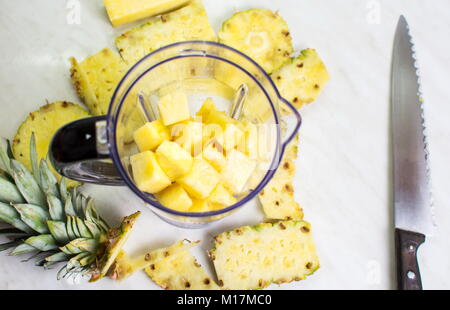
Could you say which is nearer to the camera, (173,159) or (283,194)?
(173,159)

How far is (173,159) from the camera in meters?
0.86

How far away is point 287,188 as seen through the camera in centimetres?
111

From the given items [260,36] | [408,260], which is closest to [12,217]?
[260,36]

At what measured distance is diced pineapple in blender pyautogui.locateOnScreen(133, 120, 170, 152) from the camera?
90 centimetres

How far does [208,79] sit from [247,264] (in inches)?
17.8

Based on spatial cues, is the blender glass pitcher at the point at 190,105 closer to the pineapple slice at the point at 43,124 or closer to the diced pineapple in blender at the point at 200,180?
the diced pineapple in blender at the point at 200,180

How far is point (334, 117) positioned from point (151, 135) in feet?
1.73

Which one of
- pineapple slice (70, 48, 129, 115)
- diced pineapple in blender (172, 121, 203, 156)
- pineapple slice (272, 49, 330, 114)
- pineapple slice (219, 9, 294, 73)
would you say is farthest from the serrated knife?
pineapple slice (70, 48, 129, 115)

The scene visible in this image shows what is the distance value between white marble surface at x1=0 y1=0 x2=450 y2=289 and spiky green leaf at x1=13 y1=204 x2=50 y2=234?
171 millimetres

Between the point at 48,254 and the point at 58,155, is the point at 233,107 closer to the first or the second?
the point at 58,155

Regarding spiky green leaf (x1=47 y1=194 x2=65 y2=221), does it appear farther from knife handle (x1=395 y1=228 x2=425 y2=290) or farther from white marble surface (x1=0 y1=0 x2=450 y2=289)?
knife handle (x1=395 y1=228 x2=425 y2=290)

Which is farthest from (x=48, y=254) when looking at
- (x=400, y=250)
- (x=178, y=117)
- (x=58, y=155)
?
(x=400, y=250)

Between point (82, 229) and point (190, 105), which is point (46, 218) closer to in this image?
point (82, 229)

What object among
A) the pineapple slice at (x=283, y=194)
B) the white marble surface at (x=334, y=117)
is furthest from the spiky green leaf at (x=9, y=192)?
the pineapple slice at (x=283, y=194)
